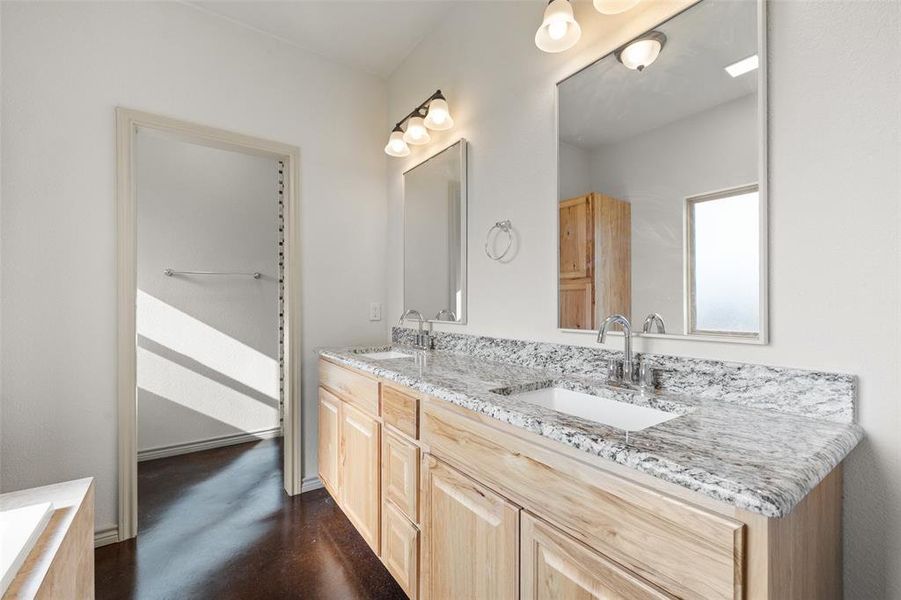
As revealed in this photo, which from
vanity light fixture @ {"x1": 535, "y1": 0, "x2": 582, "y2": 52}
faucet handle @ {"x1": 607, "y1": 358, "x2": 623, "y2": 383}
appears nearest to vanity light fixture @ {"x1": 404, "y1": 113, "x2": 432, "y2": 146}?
vanity light fixture @ {"x1": 535, "y1": 0, "x2": 582, "y2": 52}

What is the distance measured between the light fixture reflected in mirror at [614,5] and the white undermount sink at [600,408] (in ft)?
3.94

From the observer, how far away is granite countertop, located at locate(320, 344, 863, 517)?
60cm

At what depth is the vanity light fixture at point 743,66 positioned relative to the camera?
1029 millimetres

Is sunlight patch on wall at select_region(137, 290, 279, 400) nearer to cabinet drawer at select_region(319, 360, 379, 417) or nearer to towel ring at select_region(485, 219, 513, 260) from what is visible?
cabinet drawer at select_region(319, 360, 379, 417)

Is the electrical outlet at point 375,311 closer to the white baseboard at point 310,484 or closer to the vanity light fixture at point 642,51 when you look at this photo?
the white baseboard at point 310,484

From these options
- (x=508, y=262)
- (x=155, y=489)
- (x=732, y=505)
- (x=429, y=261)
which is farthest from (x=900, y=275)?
(x=155, y=489)

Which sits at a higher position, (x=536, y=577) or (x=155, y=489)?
(x=536, y=577)

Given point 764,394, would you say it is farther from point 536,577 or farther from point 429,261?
point 429,261

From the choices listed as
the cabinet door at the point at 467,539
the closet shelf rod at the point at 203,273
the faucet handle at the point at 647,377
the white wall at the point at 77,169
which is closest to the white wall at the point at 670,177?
the faucet handle at the point at 647,377

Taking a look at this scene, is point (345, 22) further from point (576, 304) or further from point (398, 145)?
point (576, 304)

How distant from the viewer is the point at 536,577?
909 mm

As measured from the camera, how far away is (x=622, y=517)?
740 mm

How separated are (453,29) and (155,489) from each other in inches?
122

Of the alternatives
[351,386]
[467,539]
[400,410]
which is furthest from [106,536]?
[467,539]
